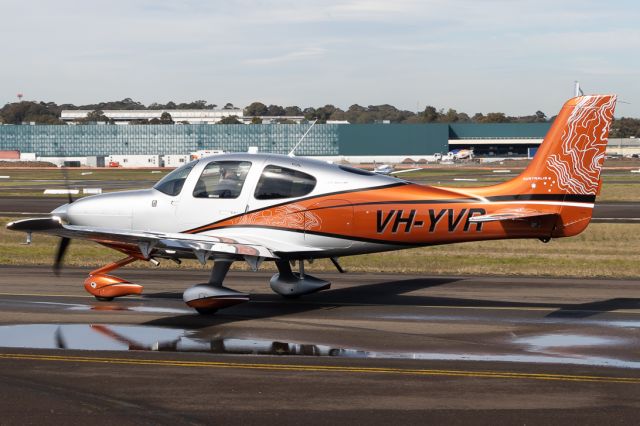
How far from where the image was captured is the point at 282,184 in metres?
16.5

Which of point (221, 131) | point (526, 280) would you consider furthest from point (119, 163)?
point (526, 280)

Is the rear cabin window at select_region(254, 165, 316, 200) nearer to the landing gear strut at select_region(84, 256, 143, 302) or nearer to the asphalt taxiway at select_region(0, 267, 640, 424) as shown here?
the asphalt taxiway at select_region(0, 267, 640, 424)

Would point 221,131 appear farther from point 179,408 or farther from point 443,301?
point 179,408

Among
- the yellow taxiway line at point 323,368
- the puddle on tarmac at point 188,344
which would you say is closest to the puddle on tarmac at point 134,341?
the puddle on tarmac at point 188,344

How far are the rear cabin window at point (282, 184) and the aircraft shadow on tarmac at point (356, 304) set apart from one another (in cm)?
207

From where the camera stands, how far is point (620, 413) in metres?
9.46

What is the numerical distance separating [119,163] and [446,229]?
11791cm

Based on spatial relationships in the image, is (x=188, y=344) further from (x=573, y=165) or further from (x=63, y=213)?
(x=573, y=165)

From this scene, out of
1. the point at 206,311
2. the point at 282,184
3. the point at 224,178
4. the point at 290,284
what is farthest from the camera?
the point at 290,284

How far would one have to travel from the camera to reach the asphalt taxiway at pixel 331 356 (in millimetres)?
9648

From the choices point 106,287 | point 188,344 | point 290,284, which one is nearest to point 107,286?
point 106,287

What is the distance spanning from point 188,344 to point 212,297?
223cm

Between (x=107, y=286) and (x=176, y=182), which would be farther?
(x=107, y=286)

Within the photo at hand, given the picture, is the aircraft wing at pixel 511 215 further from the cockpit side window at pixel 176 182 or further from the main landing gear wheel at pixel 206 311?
the cockpit side window at pixel 176 182
